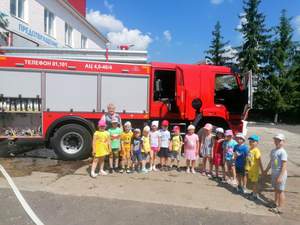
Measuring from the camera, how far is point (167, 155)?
8938 mm

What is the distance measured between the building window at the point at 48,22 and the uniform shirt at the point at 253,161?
63.2 feet

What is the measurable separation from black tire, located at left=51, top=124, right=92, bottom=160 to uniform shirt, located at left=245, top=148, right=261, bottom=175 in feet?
14.5

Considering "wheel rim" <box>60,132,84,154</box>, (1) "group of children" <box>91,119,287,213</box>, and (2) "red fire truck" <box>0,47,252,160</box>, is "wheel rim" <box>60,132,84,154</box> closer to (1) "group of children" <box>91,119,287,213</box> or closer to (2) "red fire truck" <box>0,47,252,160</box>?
(2) "red fire truck" <box>0,47,252,160</box>

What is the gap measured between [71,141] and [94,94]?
4.67ft

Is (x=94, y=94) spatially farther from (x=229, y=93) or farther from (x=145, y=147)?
(x=229, y=93)

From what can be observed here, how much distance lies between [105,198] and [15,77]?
16.0 feet

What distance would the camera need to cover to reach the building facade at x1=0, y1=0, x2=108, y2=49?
14.1 metres

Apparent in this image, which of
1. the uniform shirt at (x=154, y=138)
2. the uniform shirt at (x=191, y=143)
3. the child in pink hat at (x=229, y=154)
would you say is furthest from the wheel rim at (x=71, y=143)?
the child in pink hat at (x=229, y=154)

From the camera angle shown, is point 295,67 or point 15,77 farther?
point 295,67

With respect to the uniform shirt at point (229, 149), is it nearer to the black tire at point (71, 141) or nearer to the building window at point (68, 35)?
the black tire at point (71, 141)

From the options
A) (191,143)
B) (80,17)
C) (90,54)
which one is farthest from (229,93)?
(80,17)

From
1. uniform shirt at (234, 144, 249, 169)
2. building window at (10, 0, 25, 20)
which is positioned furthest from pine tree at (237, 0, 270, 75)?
uniform shirt at (234, 144, 249, 169)

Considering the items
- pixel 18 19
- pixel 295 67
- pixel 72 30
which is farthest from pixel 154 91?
pixel 295 67

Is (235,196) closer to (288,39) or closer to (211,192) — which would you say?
(211,192)
